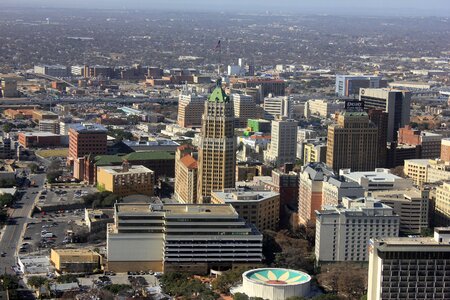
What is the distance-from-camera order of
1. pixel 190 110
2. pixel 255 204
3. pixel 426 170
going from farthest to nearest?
pixel 190 110 → pixel 426 170 → pixel 255 204

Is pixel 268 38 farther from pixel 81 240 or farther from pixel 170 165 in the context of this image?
pixel 81 240

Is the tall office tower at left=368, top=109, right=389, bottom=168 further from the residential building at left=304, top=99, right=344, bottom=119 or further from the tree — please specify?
the residential building at left=304, top=99, right=344, bottom=119

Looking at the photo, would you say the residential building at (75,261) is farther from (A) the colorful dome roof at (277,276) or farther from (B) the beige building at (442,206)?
(B) the beige building at (442,206)

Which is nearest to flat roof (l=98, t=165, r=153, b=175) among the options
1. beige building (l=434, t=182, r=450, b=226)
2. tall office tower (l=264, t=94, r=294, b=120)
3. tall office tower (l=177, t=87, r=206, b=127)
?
beige building (l=434, t=182, r=450, b=226)

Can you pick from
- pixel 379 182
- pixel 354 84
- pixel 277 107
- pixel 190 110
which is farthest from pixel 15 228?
pixel 354 84

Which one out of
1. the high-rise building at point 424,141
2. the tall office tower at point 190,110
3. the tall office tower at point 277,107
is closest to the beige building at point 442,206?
the high-rise building at point 424,141

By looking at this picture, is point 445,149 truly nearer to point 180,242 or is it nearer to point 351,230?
point 351,230
